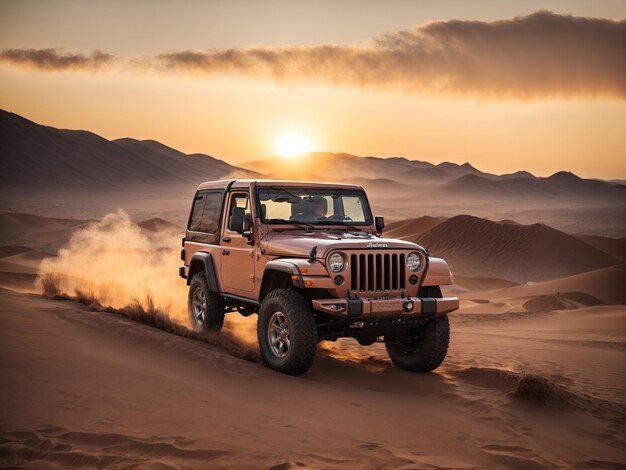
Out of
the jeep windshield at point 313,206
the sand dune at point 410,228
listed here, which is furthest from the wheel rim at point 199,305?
the sand dune at point 410,228

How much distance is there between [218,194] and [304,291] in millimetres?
2781

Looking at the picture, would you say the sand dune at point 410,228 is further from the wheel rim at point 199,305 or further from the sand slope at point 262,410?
the sand slope at point 262,410

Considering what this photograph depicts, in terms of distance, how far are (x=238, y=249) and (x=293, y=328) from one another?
6.44ft

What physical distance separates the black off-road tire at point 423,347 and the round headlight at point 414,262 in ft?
2.78

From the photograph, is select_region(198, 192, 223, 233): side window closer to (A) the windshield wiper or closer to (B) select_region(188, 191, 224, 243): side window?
(B) select_region(188, 191, 224, 243): side window

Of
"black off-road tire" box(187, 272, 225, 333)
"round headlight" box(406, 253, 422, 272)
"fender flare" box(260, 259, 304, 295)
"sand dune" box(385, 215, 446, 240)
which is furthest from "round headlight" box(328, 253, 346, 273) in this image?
"sand dune" box(385, 215, 446, 240)

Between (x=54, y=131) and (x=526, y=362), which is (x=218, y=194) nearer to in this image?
(x=526, y=362)

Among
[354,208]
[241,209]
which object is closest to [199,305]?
[241,209]

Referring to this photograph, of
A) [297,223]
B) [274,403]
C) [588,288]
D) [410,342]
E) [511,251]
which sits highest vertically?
[297,223]

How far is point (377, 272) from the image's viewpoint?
802cm

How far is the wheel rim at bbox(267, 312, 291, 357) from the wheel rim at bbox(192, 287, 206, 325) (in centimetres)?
246

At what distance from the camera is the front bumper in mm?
7598

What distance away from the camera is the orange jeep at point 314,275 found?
7.86m

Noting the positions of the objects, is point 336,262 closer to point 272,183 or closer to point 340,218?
point 340,218
